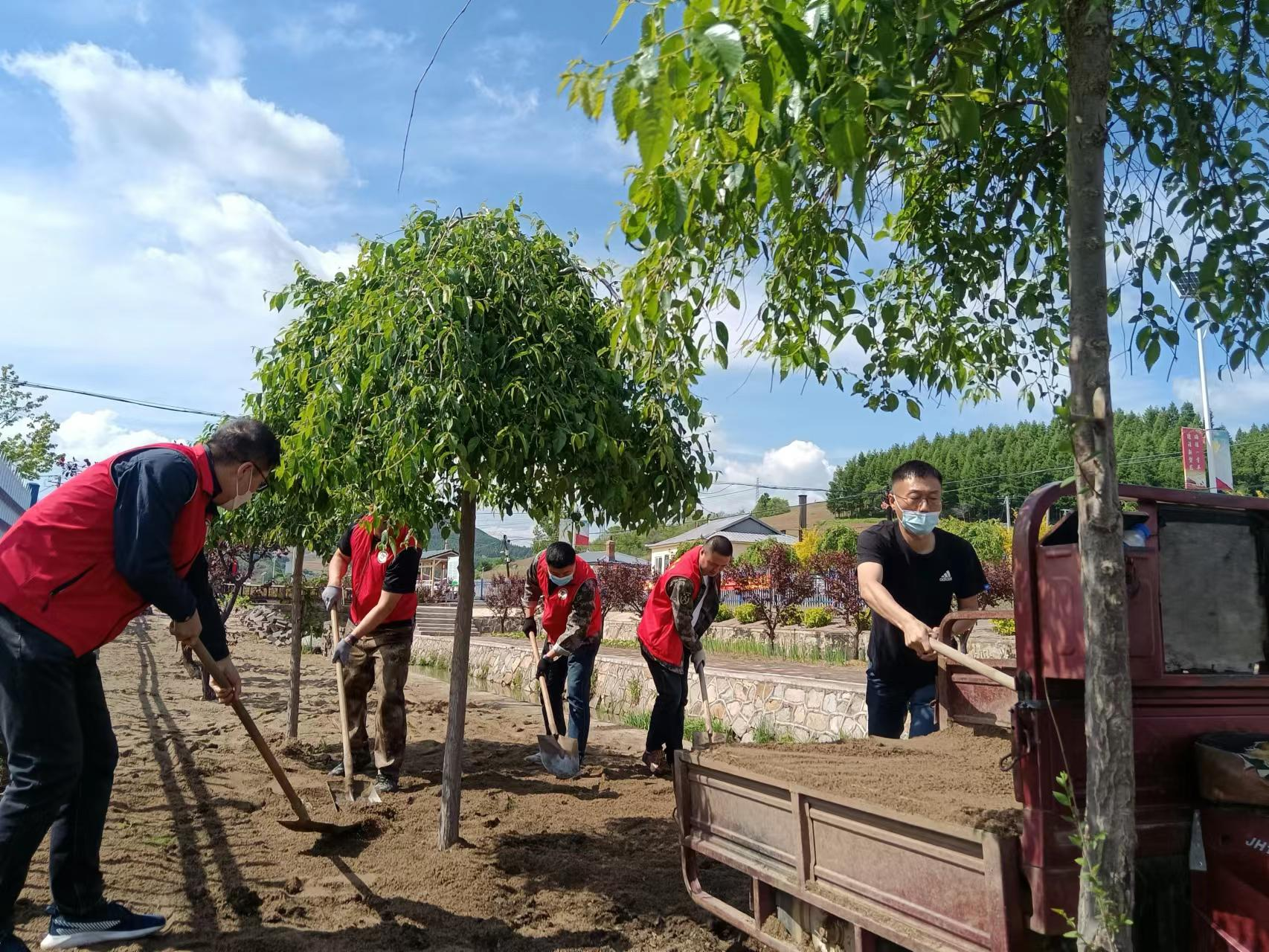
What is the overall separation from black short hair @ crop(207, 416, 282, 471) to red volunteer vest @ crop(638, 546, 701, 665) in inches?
136

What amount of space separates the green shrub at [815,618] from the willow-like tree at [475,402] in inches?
596

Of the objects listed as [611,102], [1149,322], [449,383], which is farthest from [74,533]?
[1149,322]

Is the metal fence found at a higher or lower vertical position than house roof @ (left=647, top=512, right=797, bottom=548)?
lower

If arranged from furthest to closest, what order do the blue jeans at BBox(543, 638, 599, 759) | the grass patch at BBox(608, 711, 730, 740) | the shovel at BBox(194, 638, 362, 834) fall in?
the grass patch at BBox(608, 711, 730, 740), the blue jeans at BBox(543, 638, 599, 759), the shovel at BBox(194, 638, 362, 834)

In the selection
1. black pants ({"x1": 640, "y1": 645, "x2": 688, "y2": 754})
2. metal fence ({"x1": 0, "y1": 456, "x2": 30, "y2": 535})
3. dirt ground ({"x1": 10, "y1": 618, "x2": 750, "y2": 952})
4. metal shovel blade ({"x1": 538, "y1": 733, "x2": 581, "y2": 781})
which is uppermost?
metal fence ({"x1": 0, "y1": 456, "x2": 30, "y2": 535})

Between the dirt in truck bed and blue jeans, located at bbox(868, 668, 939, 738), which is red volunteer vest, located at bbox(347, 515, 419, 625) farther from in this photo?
blue jeans, located at bbox(868, 668, 939, 738)

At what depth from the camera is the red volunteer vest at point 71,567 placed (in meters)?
3.04

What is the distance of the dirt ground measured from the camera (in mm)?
3533

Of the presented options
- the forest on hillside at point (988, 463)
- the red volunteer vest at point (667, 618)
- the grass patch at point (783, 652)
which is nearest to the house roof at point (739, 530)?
the forest on hillside at point (988, 463)

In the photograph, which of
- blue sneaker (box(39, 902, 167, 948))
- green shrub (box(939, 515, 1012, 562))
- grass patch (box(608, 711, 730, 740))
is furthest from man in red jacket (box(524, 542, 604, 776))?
green shrub (box(939, 515, 1012, 562))

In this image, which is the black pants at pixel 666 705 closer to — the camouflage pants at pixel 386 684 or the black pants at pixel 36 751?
the camouflage pants at pixel 386 684

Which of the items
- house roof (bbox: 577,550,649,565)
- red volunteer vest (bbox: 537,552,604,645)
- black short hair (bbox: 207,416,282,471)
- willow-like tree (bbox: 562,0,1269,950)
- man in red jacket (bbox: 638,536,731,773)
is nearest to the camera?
willow-like tree (bbox: 562,0,1269,950)

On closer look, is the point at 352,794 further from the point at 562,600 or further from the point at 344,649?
the point at 562,600

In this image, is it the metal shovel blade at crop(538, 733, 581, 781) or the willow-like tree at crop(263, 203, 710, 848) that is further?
the metal shovel blade at crop(538, 733, 581, 781)
